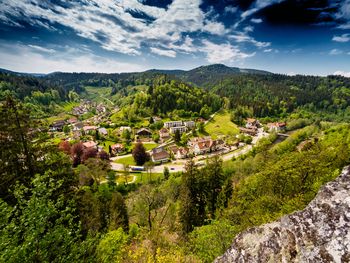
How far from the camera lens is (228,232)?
14.7 meters

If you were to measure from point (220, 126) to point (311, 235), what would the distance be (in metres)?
113

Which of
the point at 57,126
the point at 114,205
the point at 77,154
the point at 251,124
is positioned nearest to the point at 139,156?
the point at 77,154

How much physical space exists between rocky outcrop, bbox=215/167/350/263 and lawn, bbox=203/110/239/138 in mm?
95982

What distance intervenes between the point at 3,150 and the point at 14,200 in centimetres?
362

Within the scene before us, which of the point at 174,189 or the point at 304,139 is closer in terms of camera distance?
the point at 174,189

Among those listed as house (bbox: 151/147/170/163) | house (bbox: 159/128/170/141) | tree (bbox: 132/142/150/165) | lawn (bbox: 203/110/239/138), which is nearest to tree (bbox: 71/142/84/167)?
tree (bbox: 132/142/150/165)

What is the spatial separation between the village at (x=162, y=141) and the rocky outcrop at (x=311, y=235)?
2269 inches

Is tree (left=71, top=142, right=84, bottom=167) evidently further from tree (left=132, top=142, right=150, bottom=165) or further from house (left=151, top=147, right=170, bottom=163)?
house (left=151, top=147, right=170, bottom=163)

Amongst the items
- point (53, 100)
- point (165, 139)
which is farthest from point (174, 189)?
point (53, 100)

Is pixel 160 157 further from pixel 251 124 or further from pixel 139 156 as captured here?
pixel 251 124

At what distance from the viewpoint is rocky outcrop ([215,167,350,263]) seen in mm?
4434

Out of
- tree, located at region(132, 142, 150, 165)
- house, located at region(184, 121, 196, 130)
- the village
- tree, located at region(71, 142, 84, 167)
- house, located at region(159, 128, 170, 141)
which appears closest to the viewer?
tree, located at region(71, 142, 84, 167)

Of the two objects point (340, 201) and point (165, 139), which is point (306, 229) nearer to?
point (340, 201)

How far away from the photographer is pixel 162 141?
9306cm
